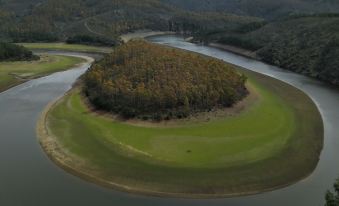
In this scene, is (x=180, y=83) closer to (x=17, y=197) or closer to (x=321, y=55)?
(x=17, y=197)

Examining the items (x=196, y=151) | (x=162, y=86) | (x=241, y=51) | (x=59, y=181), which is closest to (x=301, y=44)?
(x=241, y=51)

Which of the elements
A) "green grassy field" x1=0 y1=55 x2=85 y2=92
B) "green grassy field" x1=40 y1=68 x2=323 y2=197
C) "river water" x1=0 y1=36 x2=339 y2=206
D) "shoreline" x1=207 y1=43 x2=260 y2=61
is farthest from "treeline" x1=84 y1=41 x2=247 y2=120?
"shoreline" x1=207 y1=43 x2=260 y2=61

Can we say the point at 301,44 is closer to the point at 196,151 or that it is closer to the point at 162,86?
the point at 162,86

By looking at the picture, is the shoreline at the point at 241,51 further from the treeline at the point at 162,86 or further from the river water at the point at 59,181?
the river water at the point at 59,181

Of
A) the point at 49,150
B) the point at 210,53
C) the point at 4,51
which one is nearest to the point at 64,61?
the point at 4,51

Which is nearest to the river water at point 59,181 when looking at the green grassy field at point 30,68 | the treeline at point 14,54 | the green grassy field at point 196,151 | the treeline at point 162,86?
the green grassy field at point 196,151

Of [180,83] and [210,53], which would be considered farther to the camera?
[210,53]
